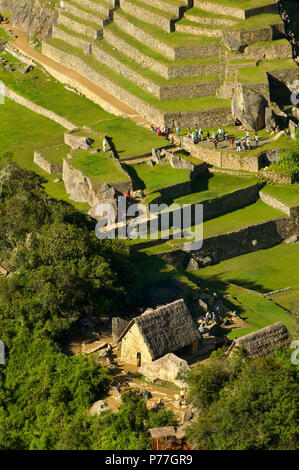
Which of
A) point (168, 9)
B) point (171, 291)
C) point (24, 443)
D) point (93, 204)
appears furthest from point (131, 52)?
point (24, 443)

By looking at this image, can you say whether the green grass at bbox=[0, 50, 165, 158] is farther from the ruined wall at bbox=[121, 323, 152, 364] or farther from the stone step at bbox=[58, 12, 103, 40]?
the ruined wall at bbox=[121, 323, 152, 364]

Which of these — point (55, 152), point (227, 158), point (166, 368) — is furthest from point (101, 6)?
point (166, 368)

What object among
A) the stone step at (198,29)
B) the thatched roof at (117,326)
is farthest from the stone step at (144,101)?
the thatched roof at (117,326)

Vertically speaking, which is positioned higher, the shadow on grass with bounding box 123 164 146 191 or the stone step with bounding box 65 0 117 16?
the stone step with bounding box 65 0 117 16

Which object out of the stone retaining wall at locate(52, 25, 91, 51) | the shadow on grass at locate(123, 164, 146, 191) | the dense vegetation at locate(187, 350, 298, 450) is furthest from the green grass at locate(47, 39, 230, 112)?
the dense vegetation at locate(187, 350, 298, 450)

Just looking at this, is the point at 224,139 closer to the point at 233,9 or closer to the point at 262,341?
the point at 233,9

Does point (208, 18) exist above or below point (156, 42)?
above

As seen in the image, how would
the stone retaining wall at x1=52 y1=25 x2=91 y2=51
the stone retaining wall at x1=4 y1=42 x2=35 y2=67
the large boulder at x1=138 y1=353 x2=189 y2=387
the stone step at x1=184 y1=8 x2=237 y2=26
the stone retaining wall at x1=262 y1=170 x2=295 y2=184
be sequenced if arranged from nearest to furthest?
the large boulder at x1=138 y1=353 x2=189 y2=387
the stone retaining wall at x1=262 y1=170 x2=295 y2=184
the stone step at x1=184 y1=8 x2=237 y2=26
the stone retaining wall at x1=52 y1=25 x2=91 y2=51
the stone retaining wall at x1=4 y1=42 x2=35 y2=67
